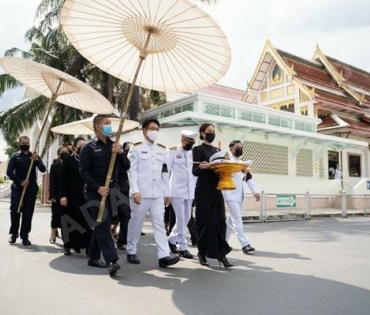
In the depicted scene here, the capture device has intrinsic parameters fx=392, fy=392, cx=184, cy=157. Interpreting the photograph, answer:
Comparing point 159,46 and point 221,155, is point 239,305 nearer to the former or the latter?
point 221,155

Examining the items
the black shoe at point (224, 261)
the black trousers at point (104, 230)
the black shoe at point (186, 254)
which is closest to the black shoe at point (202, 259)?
the black shoe at point (224, 261)

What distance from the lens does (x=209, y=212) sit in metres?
5.14

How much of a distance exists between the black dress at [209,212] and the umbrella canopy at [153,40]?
3.56 ft

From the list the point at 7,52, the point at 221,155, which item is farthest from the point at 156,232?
the point at 7,52

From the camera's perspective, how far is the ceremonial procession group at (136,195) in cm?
473

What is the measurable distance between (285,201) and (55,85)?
9.26 m

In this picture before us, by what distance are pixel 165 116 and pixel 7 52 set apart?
8.55 meters

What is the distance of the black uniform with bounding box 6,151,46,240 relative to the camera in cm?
657

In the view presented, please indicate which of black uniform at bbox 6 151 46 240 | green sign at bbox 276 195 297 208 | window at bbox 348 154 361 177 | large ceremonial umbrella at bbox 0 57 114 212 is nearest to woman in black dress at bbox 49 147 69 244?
black uniform at bbox 6 151 46 240

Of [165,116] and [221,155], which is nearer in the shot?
[221,155]

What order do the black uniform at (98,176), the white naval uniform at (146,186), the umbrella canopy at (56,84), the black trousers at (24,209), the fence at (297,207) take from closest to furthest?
the black uniform at (98,176), the white naval uniform at (146,186), the umbrella canopy at (56,84), the black trousers at (24,209), the fence at (297,207)

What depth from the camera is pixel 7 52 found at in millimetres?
18578

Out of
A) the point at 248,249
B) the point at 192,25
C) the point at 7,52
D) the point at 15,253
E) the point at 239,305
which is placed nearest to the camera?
the point at 239,305

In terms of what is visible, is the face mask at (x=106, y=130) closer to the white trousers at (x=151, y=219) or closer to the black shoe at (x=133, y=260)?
the white trousers at (x=151, y=219)
